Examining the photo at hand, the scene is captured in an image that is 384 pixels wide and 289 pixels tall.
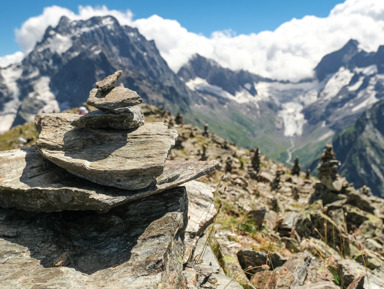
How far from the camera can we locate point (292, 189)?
45.6 m

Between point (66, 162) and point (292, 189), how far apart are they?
137 ft

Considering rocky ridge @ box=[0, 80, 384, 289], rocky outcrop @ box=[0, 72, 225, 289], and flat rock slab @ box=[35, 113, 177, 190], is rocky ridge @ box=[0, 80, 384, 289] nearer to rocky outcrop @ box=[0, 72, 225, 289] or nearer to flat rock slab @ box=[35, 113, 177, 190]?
rocky outcrop @ box=[0, 72, 225, 289]

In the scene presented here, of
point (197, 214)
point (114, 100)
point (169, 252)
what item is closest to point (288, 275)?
point (169, 252)

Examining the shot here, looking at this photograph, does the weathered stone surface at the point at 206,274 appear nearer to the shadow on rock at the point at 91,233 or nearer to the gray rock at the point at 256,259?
the shadow on rock at the point at 91,233

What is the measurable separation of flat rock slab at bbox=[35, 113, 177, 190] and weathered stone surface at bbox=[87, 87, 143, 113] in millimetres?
1210

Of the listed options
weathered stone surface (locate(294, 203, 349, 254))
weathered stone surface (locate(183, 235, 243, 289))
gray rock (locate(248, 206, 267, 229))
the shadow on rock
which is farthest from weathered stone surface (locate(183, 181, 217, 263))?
weathered stone surface (locate(294, 203, 349, 254))

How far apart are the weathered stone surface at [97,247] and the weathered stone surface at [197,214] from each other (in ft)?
3.16

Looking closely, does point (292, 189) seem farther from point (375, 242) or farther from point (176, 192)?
point (176, 192)

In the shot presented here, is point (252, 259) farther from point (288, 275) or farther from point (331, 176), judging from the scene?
point (331, 176)

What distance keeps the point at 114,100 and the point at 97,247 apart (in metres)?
5.67

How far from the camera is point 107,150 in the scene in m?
11.0

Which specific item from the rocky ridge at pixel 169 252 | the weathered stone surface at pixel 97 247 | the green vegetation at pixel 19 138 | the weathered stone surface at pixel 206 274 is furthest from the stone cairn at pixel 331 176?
the green vegetation at pixel 19 138

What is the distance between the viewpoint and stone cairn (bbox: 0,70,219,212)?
9523 mm

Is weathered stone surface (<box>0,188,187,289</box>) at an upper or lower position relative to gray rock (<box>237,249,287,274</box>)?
upper
